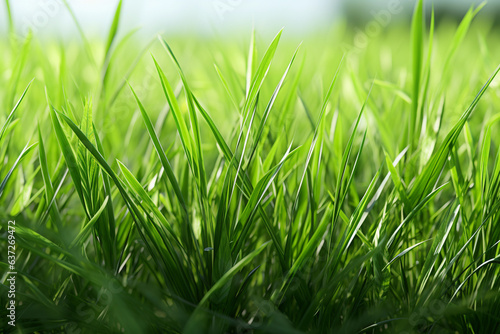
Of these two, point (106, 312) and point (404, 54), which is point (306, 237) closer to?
point (106, 312)

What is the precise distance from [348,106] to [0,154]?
952 mm

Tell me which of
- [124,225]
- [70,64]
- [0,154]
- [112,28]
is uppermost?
[70,64]

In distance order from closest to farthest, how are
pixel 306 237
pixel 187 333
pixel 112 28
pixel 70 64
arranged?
pixel 187 333 < pixel 306 237 < pixel 112 28 < pixel 70 64

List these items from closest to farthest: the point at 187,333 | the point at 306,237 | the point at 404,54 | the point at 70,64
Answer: the point at 187,333, the point at 306,237, the point at 70,64, the point at 404,54

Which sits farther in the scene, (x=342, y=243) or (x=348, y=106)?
(x=348, y=106)

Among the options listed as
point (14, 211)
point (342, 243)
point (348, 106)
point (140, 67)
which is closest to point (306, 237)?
point (342, 243)

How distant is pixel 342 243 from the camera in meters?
0.53

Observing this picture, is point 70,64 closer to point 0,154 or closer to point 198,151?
point 0,154

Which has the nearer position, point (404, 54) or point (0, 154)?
point (0, 154)

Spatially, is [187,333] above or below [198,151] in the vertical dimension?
below

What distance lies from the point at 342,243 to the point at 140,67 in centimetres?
151

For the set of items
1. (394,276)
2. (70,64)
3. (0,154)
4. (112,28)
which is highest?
(70,64)

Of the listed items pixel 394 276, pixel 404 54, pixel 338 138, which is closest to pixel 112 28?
pixel 338 138

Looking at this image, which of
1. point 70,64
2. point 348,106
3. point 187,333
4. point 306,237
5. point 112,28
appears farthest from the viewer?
point 70,64
